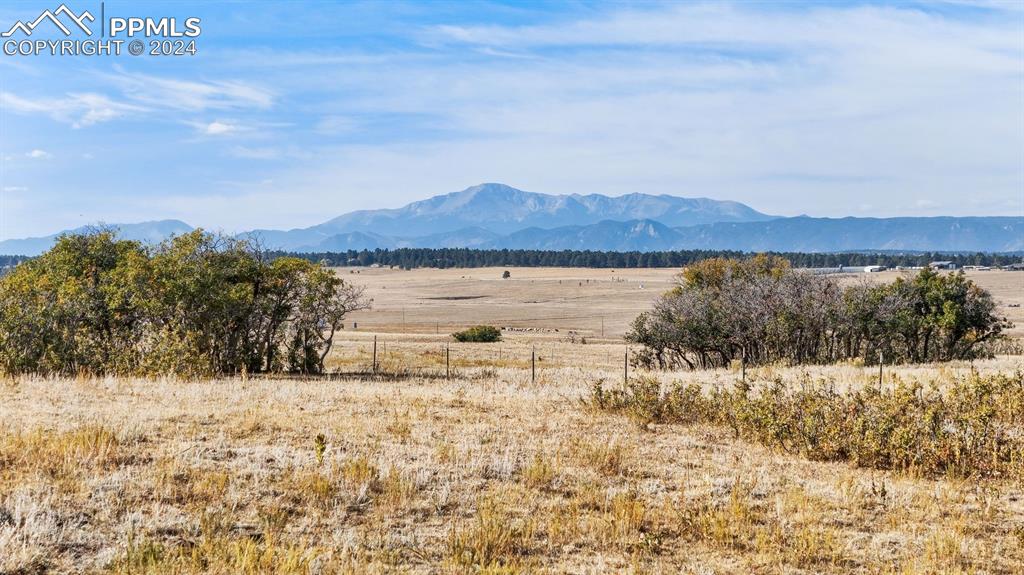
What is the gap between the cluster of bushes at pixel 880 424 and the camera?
13195 mm

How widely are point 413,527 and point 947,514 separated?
704 centimetres

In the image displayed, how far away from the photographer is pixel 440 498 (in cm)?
1078

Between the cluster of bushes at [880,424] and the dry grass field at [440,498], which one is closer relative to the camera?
the dry grass field at [440,498]

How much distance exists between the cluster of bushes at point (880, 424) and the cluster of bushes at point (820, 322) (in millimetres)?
24369

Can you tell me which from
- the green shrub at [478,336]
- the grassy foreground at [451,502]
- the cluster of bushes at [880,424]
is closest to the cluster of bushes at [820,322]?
the cluster of bushes at [880,424]

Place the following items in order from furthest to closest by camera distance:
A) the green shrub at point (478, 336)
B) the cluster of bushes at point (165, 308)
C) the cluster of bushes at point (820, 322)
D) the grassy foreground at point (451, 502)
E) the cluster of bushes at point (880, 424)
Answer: the green shrub at point (478, 336) → the cluster of bushes at point (820, 322) → the cluster of bushes at point (165, 308) → the cluster of bushes at point (880, 424) → the grassy foreground at point (451, 502)

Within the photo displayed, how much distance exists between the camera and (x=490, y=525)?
9477 mm

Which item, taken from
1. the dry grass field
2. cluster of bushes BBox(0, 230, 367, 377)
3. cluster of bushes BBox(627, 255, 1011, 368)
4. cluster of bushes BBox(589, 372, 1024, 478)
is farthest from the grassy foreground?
cluster of bushes BBox(627, 255, 1011, 368)

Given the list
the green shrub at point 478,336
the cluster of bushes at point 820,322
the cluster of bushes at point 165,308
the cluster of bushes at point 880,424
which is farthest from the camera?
the green shrub at point 478,336

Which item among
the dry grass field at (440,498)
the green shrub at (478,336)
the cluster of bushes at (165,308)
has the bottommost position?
the green shrub at (478,336)

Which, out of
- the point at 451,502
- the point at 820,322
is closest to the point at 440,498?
the point at 451,502

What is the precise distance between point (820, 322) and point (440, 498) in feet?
120

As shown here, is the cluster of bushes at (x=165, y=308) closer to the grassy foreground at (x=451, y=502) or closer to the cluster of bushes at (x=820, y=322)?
the grassy foreground at (x=451, y=502)

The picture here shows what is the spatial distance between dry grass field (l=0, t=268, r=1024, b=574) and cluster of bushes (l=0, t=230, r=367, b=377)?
8106 millimetres
